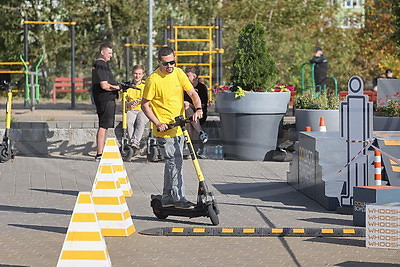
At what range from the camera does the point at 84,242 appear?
7.03 m

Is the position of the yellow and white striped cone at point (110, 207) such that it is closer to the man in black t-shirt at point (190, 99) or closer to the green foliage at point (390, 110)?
the man in black t-shirt at point (190, 99)

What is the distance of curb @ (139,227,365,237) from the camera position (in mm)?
8852

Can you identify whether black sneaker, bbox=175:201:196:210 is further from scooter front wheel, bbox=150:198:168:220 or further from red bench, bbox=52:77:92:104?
red bench, bbox=52:77:92:104

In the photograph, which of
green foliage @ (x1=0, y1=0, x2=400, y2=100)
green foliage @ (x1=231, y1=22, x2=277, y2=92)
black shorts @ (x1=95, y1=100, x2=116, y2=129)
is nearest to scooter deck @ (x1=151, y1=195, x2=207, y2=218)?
black shorts @ (x1=95, y1=100, x2=116, y2=129)

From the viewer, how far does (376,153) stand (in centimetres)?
950

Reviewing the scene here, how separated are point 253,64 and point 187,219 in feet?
19.9

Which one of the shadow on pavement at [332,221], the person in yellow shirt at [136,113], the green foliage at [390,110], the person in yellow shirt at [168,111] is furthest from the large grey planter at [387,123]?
the person in yellow shirt at [168,111]

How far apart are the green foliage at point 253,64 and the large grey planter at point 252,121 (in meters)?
0.24

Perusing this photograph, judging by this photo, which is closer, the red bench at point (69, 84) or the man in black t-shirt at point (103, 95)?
the man in black t-shirt at point (103, 95)

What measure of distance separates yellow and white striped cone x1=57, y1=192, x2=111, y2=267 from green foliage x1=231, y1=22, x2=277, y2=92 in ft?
28.5

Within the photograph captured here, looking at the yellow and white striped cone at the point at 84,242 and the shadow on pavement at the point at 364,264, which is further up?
the yellow and white striped cone at the point at 84,242

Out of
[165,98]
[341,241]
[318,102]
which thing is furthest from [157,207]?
[318,102]

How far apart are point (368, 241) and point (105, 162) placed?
8.99ft

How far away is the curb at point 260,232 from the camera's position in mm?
8852
